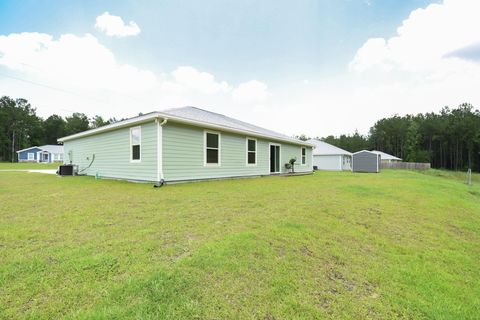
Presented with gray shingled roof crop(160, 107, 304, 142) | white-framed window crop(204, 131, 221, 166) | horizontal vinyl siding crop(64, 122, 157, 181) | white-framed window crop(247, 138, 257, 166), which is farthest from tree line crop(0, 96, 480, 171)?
white-framed window crop(204, 131, 221, 166)

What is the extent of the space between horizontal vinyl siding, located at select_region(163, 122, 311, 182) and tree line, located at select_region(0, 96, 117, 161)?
45.0m

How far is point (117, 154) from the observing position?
9969 millimetres

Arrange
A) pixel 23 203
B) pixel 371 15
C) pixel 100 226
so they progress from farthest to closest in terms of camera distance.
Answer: pixel 371 15
pixel 23 203
pixel 100 226

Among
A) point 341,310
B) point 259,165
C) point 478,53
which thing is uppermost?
point 478,53

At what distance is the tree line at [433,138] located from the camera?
4178 centimetres

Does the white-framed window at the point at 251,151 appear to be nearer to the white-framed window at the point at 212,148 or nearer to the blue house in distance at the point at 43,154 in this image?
the white-framed window at the point at 212,148

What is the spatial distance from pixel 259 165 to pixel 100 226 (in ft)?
32.0

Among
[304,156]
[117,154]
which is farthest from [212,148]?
[304,156]

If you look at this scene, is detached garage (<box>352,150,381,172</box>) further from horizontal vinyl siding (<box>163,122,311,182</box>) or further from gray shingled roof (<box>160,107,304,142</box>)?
horizontal vinyl siding (<box>163,122,311,182</box>)

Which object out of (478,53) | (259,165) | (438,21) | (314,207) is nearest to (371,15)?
(438,21)

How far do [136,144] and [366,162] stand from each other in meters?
23.0

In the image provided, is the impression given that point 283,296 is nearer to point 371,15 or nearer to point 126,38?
point 371,15

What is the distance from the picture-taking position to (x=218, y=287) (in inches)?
77.7

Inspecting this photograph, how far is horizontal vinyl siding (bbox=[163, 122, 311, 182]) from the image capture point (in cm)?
809
